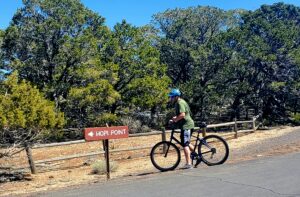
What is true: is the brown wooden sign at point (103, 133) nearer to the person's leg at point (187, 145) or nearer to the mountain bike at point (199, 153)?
the mountain bike at point (199, 153)

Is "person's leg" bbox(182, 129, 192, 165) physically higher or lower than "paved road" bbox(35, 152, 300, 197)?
higher

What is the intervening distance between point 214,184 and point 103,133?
326 centimetres

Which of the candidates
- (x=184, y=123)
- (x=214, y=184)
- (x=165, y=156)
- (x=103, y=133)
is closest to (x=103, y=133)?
(x=103, y=133)

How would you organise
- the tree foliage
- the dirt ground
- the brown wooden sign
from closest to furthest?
1. the brown wooden sign
2. the dirt ground
3. the tree foliage

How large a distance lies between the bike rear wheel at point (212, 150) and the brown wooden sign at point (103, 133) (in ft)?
6.17

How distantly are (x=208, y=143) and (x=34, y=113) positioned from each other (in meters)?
5.35

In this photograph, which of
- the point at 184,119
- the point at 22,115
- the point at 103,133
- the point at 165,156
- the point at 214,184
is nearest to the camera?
the point at 214,184

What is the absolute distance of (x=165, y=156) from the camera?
1079 centimetres

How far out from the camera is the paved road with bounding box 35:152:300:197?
293 inches

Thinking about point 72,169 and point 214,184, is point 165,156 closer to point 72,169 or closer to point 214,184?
point 214,184

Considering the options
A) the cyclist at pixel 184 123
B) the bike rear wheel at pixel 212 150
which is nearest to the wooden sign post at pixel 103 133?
the cyclist at pixel 184 123

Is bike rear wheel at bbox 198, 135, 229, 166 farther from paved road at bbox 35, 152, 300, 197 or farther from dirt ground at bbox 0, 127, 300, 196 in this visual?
paved road at bbox 35, 152, 300, 197

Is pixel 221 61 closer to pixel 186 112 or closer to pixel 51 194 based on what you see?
pixel 186 112

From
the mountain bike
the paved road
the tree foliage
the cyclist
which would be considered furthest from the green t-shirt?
the tree foliage
